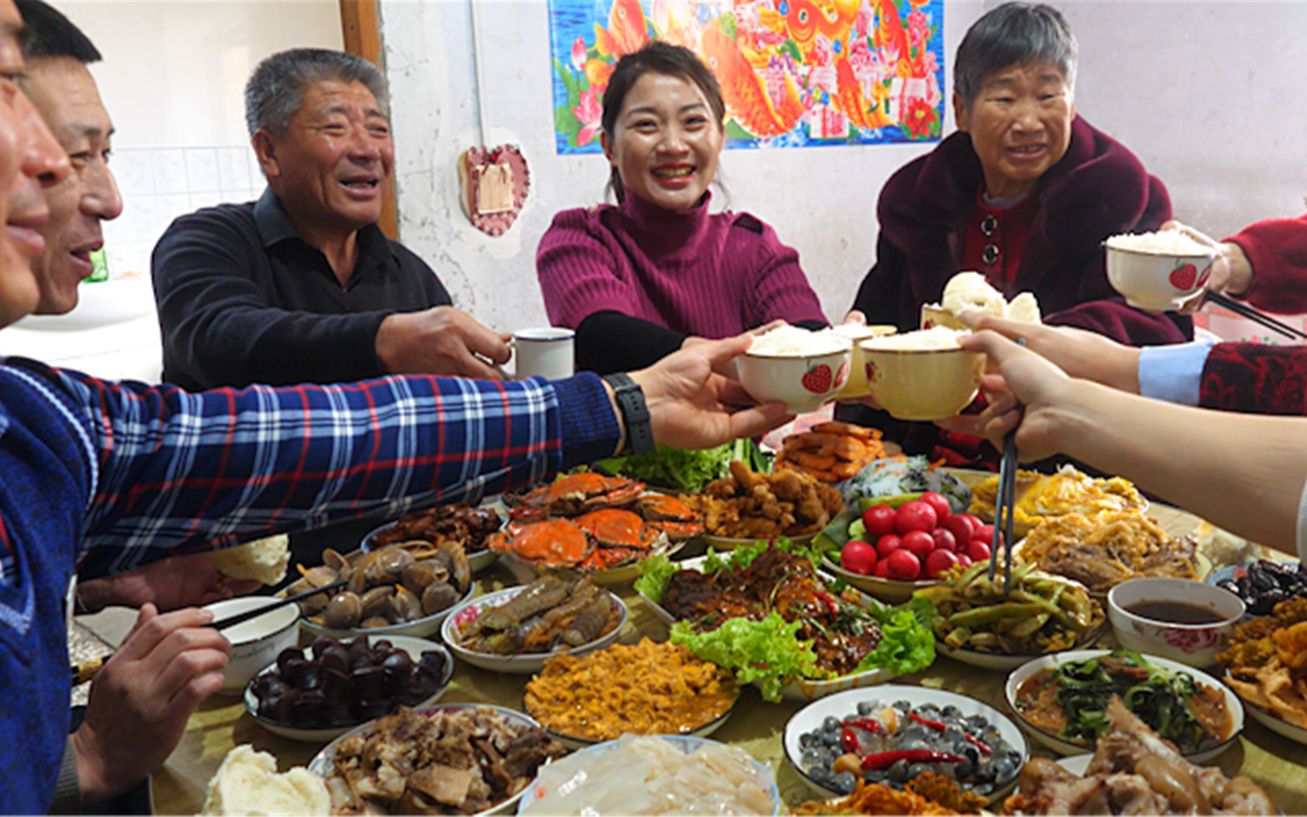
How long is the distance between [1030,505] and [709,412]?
2.61 feet

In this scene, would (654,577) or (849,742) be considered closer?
(849,742)

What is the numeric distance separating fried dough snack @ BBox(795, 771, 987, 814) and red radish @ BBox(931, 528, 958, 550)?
2.45ft

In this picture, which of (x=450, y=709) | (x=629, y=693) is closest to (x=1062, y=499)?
(x=629, y=693)

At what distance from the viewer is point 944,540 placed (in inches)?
78.3

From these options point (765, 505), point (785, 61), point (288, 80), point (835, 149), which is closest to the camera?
point (765, 505)

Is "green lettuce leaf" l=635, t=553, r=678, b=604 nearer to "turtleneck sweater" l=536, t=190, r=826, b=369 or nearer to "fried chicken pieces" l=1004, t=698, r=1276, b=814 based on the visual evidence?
"fried chicken pieces" l=1004, t=698, r=1276, b=814

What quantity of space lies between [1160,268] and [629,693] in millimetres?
1631

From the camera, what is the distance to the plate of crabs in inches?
80.7

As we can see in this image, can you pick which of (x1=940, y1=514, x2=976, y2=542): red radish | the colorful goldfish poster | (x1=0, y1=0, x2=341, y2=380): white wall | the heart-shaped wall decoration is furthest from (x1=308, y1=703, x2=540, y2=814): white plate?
(x1=0, y1=0, x2=341, y2=380): white wall

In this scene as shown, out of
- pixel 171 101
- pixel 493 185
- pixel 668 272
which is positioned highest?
pixel 171 101

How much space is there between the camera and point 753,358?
6.13ft

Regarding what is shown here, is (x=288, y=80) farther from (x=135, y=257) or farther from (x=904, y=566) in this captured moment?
(x=135, y=257)

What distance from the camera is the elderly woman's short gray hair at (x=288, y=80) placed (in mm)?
2867

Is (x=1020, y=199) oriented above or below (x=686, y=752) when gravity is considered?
above
